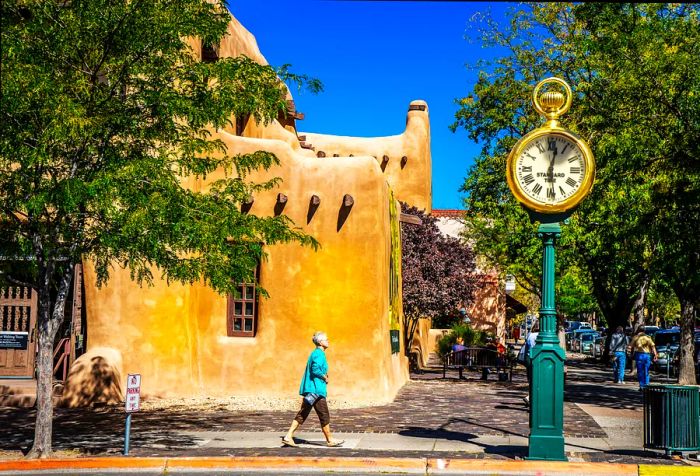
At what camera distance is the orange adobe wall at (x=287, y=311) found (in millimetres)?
16953

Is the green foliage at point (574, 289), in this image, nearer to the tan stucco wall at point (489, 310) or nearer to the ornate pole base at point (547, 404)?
the tan stucco wall at point (489, 310)

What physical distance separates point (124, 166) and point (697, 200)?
10.5 meters

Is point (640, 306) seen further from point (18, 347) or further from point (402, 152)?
point (18, 347)

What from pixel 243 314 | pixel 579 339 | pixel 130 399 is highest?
pixel 243 314

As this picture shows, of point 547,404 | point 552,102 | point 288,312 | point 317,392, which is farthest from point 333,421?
point 552,102

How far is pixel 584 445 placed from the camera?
1232cm

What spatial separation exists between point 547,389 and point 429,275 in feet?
55.5

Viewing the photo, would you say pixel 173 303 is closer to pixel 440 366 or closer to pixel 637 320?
pixel 440 366

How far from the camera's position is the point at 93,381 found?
1644 cm

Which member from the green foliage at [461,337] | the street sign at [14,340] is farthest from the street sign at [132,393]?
the green foliage at [461,337]

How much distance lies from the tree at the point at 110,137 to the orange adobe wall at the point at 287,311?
15.8ft

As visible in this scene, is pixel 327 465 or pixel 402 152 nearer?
pixel 327 465

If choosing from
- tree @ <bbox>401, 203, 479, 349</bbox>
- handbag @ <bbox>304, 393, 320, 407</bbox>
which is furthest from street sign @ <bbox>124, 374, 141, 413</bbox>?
tree @ <bbox>401, 203, 479, 349</bbox>

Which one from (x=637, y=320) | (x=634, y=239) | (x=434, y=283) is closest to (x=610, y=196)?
(x=634, y=239)
